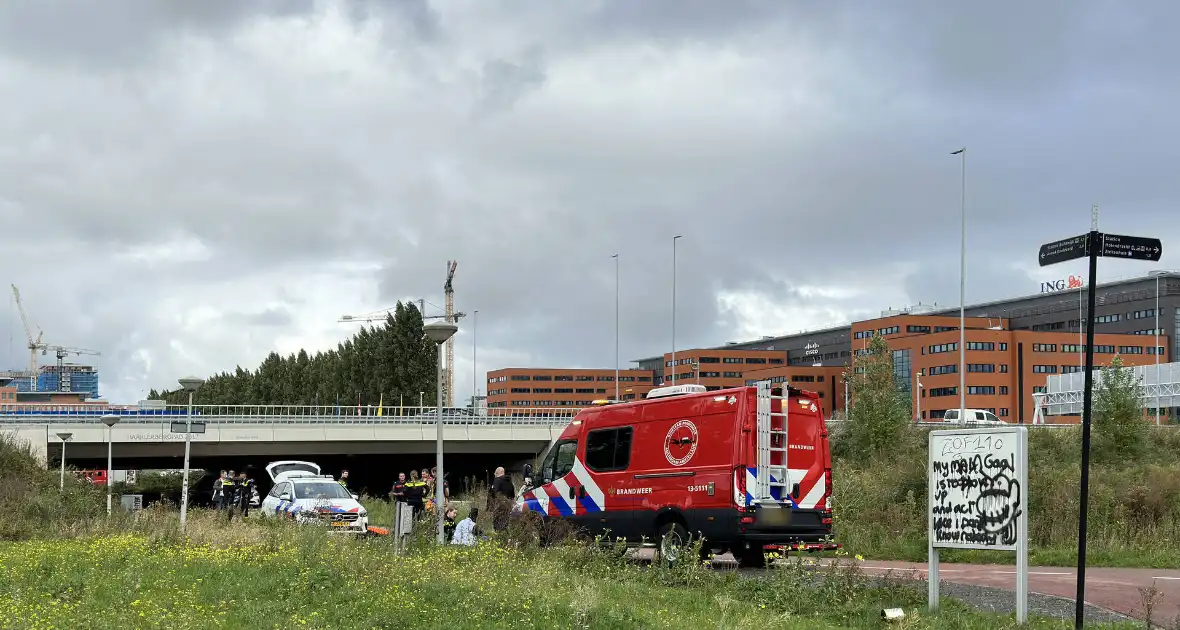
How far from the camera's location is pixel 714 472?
676 inches

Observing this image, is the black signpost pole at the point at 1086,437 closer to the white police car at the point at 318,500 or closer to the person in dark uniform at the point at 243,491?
the white police car at the point at 318,500

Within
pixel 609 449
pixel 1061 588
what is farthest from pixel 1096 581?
pixel 609 449

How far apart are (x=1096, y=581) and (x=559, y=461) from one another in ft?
30.2

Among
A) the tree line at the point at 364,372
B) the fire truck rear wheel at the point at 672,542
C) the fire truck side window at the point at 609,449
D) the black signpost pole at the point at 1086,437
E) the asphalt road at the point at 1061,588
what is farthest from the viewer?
the tree line at the point at 364,372

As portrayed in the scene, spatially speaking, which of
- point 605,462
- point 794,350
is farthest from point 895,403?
point 794,350

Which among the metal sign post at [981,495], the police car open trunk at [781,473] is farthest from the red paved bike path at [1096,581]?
the metal sign post at [981,495]

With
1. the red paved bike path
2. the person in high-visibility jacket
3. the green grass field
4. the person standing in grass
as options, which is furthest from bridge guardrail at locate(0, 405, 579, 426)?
the green grass field

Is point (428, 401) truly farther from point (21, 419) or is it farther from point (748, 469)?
point (748, 469)

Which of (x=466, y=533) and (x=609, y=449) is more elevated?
(x=609, y=449)

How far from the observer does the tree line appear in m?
81.1

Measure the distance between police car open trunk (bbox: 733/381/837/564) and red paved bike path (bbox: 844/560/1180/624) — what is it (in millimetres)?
1498

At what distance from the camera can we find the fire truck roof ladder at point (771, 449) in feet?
55.7

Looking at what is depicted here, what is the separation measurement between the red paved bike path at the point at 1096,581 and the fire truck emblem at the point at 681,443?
3446 millimetres

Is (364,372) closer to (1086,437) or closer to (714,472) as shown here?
(714,472)
